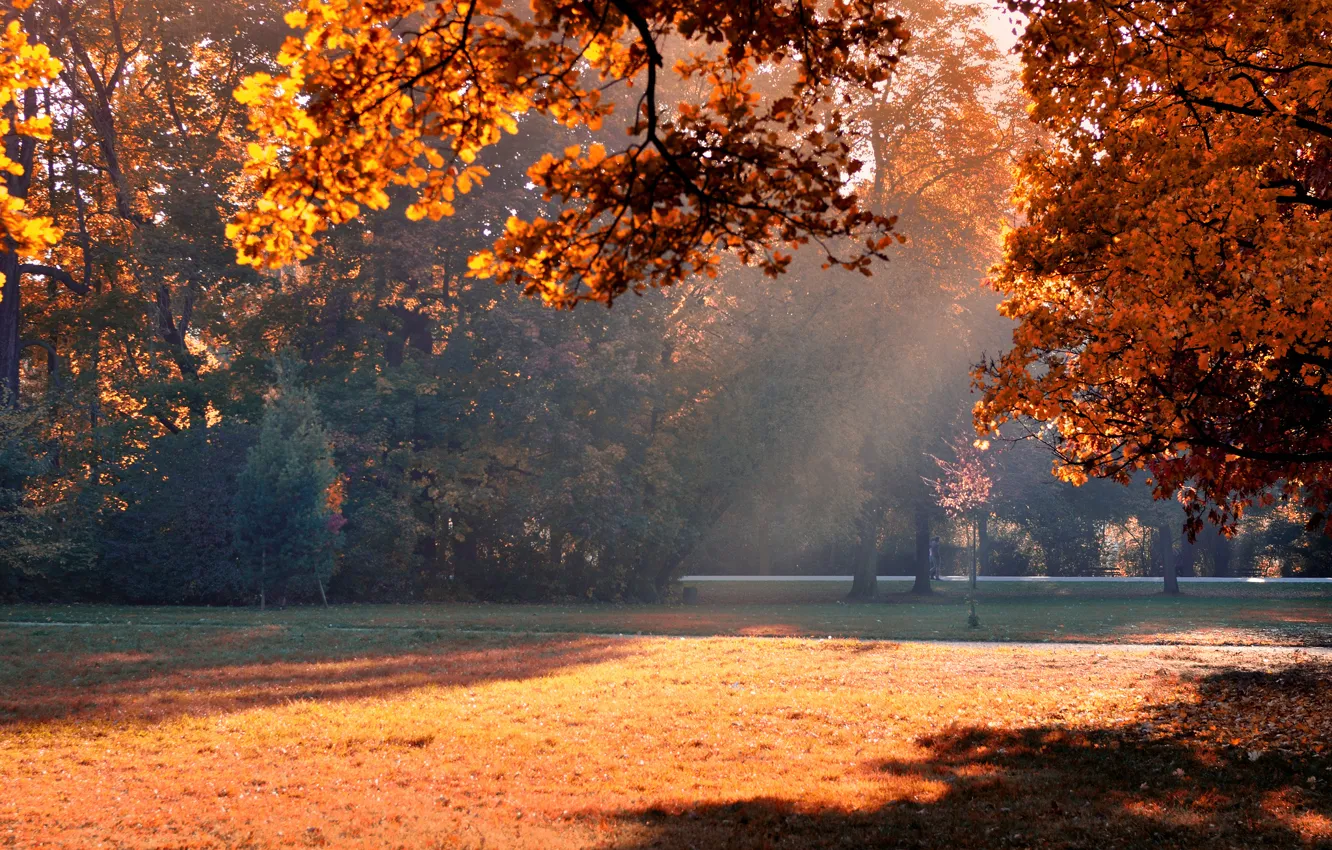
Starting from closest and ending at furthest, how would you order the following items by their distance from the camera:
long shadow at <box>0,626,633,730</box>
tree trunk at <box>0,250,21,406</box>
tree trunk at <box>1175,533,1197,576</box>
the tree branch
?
long shadow at <box>0,626,633,730</box> → tree trunk at <box>0,250,21,406</box> → the tree branch → tree trunk at <box>1175,533,1197,576</box>

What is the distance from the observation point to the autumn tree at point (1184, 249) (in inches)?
422

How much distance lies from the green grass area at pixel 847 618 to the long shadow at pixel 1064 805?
522 inches

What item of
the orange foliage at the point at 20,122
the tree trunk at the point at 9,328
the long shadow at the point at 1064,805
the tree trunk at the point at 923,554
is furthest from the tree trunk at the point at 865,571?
the orange foliage at the point at 20,122

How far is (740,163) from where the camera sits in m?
7.02

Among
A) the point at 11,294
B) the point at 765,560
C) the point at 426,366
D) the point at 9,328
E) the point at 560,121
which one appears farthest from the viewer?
the point at 765,560

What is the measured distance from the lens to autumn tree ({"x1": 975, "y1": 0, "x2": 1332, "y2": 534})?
1072cm

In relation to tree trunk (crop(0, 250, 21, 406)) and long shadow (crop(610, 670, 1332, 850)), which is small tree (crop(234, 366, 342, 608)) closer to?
tree trunk (crop(0, 250, 21, 406))

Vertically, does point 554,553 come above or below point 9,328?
below

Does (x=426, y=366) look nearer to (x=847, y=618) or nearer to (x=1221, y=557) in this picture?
(x=847, y=618)

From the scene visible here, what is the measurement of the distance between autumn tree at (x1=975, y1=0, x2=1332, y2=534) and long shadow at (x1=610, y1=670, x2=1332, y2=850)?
9.48 ft

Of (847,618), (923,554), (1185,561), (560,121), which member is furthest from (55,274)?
(1185,561)

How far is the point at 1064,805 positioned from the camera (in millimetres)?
8727

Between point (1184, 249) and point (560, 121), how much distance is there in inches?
262

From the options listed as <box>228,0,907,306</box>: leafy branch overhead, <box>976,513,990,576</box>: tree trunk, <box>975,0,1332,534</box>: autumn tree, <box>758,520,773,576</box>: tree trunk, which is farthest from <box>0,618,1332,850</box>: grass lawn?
<box>758,520,773,576</box>: tree trunk
